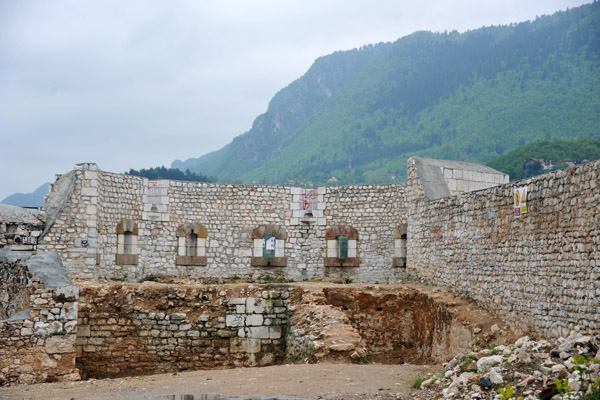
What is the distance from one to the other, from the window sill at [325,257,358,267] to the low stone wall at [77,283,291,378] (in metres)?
5.47

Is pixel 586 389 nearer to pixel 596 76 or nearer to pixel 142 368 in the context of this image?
pixel 142 368

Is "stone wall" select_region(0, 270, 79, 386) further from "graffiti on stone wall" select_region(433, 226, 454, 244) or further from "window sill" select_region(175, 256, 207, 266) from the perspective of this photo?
"graffiti on stone wall" select_region(433, 226, 454, 244)

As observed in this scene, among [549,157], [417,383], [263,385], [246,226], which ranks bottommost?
[263,385]

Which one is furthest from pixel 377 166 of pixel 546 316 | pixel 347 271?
pixel 546 316

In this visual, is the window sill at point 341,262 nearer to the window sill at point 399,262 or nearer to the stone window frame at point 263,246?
the window sill at point 399,262

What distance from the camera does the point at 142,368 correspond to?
58.8ft

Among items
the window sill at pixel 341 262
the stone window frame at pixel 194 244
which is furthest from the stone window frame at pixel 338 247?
the stone window frame at pixel 194 244

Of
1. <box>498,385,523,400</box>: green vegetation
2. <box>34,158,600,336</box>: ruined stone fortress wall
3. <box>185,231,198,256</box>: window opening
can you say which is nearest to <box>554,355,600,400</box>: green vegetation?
<box>498,385,523,400</box>: green vegetation

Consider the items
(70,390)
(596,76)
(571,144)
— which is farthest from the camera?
(596,76)

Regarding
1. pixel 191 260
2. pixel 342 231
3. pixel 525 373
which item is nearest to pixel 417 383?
pixel 525 373

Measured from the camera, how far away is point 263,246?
24.2 meters

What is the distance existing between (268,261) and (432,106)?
194 feet

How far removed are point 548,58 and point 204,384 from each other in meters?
69.1

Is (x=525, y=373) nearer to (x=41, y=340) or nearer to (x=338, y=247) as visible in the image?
(x=41, y=340)
